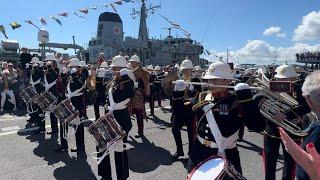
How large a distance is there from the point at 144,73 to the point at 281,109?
6.13 metres

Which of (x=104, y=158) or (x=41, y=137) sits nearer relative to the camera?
(x=104, y=158)

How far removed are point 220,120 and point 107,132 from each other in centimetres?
213

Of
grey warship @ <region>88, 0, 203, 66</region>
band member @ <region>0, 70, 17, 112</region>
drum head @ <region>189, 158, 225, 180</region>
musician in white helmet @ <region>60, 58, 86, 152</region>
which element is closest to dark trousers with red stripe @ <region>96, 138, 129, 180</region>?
musician in white helmet @ <region>60, 58, 86, 152</region>

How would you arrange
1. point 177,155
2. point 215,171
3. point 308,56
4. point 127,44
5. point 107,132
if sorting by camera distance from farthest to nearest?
1. point 308,56
2. point 127,44
3. point 177,155
4. point 107,132
5. point 215,171

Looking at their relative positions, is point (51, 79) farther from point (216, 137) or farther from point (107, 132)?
point (216, 137)

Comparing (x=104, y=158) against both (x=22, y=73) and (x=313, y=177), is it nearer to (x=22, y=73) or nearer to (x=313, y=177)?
(x=313, y=177)

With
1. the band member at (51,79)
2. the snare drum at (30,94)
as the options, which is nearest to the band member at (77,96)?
the band member at (51,79)

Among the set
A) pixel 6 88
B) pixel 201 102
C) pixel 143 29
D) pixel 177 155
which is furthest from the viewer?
pixel 143 29

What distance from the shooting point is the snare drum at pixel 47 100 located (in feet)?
29.4

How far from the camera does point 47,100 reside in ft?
29.6

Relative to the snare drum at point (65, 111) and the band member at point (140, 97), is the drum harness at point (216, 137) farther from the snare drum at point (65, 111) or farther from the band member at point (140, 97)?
the band member at point (140, 97)

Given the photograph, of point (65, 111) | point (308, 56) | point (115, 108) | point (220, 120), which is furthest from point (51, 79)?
point (308, 56)

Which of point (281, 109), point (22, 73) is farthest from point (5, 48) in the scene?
point (281, 109)

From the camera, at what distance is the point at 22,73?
16.2m
